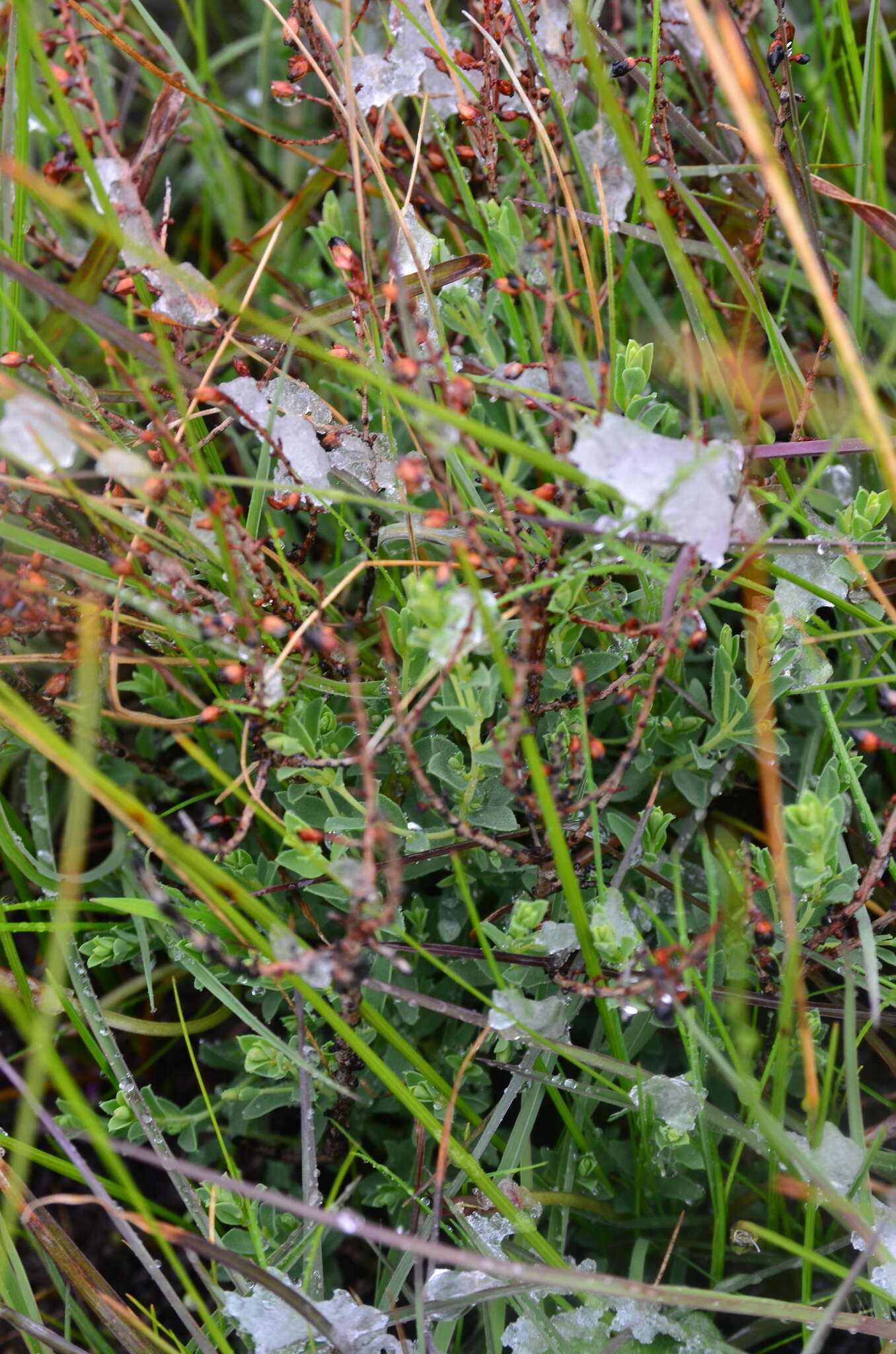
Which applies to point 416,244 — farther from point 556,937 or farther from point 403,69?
point 556,937

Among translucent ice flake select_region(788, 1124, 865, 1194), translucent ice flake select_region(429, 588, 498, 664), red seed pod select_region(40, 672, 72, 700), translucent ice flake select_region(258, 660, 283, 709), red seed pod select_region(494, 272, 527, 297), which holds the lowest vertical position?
translucent ice flake select_region(788, 1124, 865, 1194)

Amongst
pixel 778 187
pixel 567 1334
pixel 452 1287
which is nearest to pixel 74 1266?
pixel 452 1287

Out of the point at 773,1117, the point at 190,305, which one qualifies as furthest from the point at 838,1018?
the point at 190,305

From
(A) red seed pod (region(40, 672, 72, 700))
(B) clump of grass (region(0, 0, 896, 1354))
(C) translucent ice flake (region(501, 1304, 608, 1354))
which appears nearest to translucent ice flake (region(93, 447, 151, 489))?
(B) clump of grass (region(0, 0, 896, 1354))

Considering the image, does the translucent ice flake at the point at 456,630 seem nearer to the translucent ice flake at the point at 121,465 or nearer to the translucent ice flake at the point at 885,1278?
the translucent ice flake at the point at 121,465

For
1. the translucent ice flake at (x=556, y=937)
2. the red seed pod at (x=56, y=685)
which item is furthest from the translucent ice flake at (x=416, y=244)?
the translucent ice flake at (x=556, y=937)

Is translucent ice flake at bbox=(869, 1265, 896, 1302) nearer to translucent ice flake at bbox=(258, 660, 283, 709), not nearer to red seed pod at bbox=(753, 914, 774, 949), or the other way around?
red seed pod at bbox=(753, 914, 774, 949)
